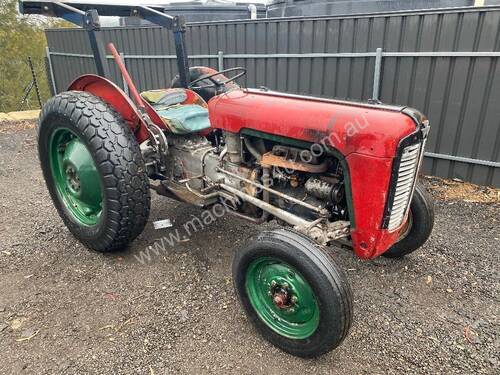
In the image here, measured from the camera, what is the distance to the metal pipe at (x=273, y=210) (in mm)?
2314

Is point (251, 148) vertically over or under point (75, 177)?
over

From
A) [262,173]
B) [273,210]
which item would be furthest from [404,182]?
[262,173]

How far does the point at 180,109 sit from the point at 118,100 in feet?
1.60

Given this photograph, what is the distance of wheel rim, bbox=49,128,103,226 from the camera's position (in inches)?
113

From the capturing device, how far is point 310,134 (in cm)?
213

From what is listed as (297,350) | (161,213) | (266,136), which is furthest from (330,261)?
(161,213)

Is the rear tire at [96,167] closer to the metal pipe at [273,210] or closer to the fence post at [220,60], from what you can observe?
the metal pipe at [273,210]

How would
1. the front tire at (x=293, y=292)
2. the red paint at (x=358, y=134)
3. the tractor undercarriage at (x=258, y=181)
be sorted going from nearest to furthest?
the front tire at (x=293, y=292) < the red paint at (x=358, y=134) < the tractor undercarriage at (x=258, y=181)

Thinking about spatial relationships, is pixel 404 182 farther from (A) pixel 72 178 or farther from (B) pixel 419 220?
(A) pixel 72 178

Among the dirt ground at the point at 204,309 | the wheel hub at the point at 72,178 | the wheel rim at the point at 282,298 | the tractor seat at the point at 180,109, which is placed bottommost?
the dirt ground at the point at 204,309

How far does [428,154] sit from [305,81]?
1.86m

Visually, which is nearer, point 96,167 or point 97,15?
point 96,167

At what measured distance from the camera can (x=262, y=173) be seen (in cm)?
259

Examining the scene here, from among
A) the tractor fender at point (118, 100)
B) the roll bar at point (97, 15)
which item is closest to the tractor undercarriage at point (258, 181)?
the tractor fender at point (118, 100)
